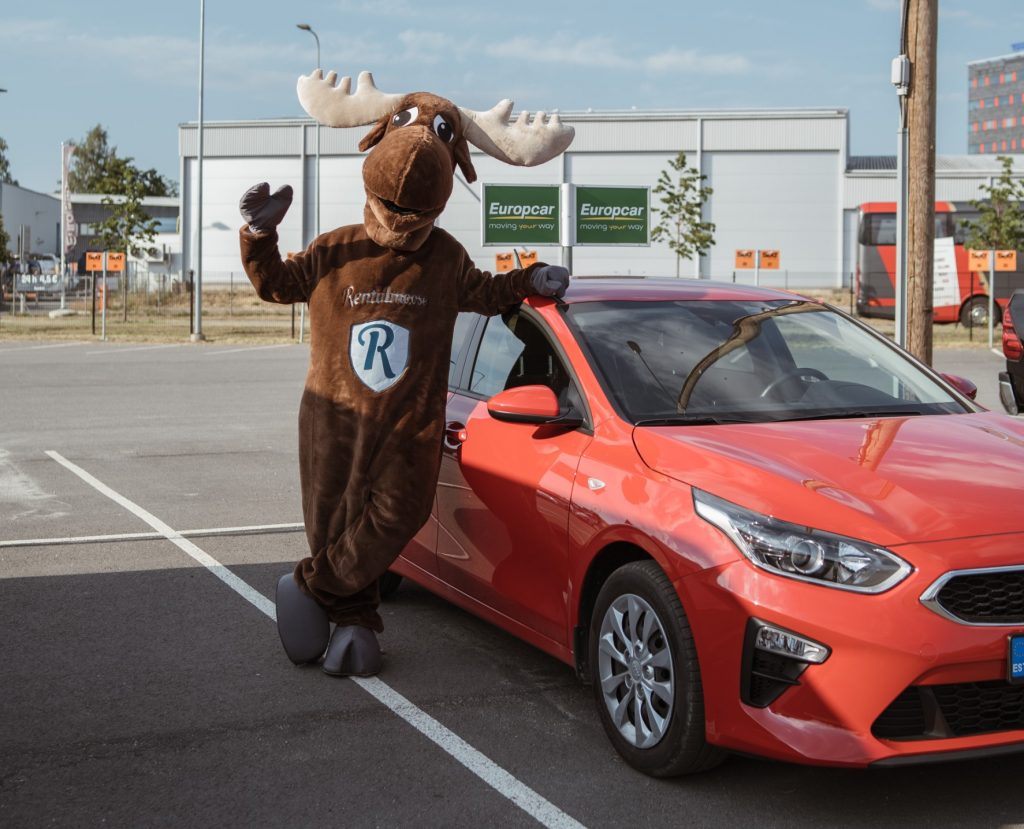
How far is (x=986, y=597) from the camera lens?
3549mm

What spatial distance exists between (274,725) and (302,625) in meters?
0.67

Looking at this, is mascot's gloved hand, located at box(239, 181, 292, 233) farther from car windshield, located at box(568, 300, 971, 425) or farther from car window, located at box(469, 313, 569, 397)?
car windshield, located at box(568, 300, 971, 425)

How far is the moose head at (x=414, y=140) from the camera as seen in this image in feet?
16.2

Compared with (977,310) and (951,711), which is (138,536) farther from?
(977,310)

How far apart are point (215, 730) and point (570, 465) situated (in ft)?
4.99

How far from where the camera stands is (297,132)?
61.6 m

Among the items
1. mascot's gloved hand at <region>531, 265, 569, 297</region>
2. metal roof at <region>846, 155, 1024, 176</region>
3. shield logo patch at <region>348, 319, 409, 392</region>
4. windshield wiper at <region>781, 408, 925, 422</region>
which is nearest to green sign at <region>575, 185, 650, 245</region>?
mascot's gloved hand at <region>531, 265, 569, 297</region>

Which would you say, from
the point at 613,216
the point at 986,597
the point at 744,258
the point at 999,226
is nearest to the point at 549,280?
the point at 986,597

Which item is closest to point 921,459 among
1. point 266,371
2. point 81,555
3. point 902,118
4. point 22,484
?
point 81,555

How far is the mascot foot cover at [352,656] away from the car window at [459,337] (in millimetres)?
1228

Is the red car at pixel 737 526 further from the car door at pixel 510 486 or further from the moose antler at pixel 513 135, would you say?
the moose antler at pixel 513 135

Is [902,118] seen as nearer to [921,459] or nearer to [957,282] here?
[921,459]

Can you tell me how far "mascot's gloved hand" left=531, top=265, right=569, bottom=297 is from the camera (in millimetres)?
5152

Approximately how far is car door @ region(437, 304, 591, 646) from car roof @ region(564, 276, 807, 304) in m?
0.27
